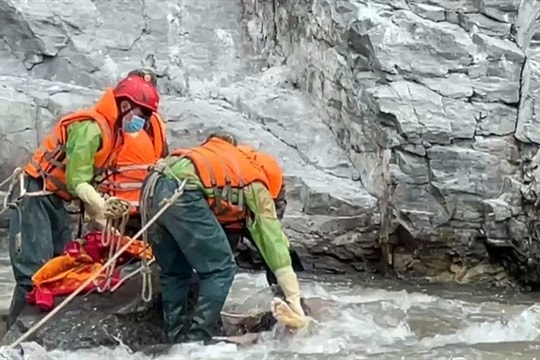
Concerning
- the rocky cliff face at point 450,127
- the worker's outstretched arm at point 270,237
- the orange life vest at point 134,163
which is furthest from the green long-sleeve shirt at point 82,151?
the rocky cliff face at point 450,127

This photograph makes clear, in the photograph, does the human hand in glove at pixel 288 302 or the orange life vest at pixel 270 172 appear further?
the orange life vest at pixel 270 172

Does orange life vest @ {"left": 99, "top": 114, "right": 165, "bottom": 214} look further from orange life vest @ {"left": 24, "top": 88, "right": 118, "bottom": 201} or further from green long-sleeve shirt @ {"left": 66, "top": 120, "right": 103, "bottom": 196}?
green long-sleeve shirt @ {"left": 66, "top": 120, "right": 103, "bottom": 196}

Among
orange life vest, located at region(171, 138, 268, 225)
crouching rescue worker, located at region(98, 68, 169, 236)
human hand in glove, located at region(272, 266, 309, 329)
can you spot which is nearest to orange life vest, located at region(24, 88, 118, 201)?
crouching rescue worker, located at region(98, 68, 169, 236)

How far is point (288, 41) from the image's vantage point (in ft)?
33.9

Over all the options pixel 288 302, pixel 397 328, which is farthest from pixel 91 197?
pixel 397 328

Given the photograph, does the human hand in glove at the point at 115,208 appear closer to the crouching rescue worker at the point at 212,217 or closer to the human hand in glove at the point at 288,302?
the crouching rescue worker at the point at 212,217

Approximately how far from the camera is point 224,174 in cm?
524

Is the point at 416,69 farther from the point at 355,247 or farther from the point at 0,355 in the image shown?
the point at 0,355

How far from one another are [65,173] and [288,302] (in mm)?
1426

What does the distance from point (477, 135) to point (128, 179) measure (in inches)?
114

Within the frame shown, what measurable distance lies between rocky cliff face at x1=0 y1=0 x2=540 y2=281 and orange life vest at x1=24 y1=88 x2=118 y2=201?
276 cm

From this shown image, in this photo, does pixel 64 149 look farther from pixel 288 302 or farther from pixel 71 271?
pixel 288 302

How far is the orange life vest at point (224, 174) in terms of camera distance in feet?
17.2

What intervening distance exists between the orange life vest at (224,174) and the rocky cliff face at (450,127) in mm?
2912
